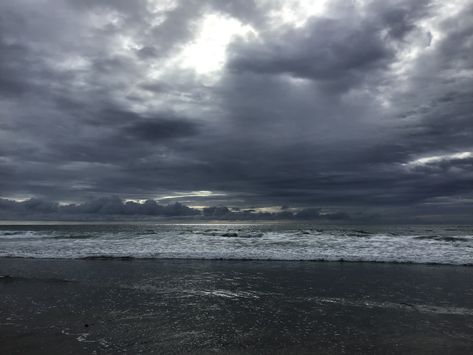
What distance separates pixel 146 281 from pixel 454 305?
35.6 feet

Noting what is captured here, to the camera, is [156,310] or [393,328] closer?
[393,328]

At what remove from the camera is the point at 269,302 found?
9.94 metres

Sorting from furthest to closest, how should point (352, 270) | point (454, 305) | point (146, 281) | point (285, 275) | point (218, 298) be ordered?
point (352, 270)
point (285, 275)
point (146, 281)
point (218, 298)
point (454, 305)

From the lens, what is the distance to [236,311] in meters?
9.02

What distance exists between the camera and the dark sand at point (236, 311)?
666 centimetres

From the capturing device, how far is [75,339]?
6.95 m

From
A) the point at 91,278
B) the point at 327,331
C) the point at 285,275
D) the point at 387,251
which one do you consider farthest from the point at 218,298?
the point at 387,251

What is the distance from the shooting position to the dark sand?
6660 mm

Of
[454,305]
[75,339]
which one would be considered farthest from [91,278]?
[454,305]

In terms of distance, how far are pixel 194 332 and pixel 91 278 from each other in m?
8.41

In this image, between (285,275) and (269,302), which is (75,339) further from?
(285,275)

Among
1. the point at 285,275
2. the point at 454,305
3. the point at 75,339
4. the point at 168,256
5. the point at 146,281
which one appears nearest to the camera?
the point at 75,339

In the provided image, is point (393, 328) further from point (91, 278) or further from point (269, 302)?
point (91, 278)

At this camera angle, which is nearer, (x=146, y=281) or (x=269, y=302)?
(x=269, y=302)
